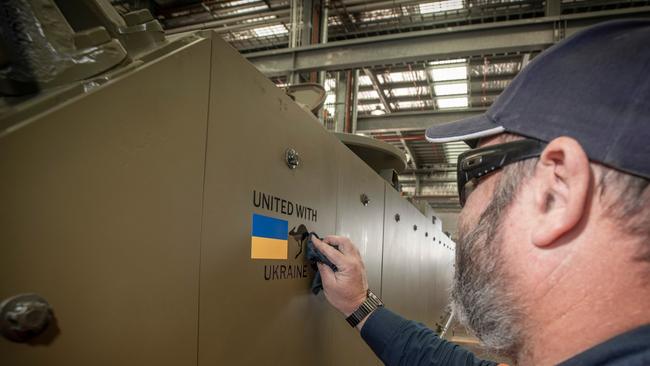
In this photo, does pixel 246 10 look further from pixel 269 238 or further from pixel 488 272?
pixel 488 272

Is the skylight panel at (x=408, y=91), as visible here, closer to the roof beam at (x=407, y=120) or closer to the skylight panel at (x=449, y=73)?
the skylight panel at (x=449, y=73)

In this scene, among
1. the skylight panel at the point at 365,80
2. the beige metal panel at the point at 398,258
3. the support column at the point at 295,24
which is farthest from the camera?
the skylight panel at the point at 365,80

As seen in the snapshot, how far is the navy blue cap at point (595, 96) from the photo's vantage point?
556 mm

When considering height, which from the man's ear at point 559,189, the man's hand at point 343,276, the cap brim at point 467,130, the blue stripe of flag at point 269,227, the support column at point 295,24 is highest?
the support column at point 295,24

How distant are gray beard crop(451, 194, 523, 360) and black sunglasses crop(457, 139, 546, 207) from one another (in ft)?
Result: 0.19

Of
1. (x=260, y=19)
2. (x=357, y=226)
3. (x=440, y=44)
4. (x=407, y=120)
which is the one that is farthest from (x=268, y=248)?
(x=407, y=120)

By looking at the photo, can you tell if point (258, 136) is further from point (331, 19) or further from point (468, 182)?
point (331, 19)

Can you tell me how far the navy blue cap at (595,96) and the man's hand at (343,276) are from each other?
20.5 inches

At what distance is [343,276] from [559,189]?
593 millimetres

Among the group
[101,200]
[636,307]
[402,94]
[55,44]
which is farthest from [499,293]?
[402,94]

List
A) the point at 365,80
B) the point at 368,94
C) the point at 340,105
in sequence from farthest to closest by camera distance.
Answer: the point at 368,94, the point at 365,80, the point at 340,105

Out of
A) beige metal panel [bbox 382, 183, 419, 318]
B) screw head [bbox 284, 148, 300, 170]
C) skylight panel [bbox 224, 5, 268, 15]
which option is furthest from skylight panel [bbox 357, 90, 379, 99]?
A: screw head [bbox 284, 148, 300, 170]

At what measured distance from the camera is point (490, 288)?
70 cm

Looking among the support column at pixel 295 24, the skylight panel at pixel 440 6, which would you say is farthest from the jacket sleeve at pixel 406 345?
the skylight panel at pixel 440 6
